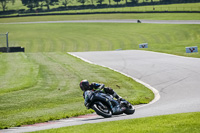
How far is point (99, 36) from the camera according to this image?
7081cm

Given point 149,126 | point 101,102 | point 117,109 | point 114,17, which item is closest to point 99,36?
point 114,17

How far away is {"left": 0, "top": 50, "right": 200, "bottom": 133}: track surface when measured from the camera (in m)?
14.1

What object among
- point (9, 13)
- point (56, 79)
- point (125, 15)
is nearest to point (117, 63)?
point (56, 79)

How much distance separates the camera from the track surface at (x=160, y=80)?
14.1 meters

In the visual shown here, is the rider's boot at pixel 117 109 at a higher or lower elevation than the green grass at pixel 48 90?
higher

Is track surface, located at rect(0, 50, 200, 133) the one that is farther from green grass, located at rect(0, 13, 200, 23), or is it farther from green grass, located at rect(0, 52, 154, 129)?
green grass, located at rect(0, 13, 200, 23)

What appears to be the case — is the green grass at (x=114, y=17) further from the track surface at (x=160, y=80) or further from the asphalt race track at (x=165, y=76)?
the track surface at (x=160, y=80)

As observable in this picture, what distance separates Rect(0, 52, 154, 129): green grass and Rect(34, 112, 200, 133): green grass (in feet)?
10.9

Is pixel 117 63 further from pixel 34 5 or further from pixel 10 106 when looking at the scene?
pixel 34 5

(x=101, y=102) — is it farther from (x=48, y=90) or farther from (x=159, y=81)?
(x=159, y=81)

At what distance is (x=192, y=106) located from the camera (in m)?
15.4

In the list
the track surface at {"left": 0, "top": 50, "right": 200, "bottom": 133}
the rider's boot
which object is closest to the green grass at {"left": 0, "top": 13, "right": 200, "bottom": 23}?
the track surface at {"left": 0, "top": 50, "right": 200, "bottom": 133}

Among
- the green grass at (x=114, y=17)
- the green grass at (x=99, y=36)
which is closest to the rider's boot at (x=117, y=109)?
the green grass at (x=99, y=36)

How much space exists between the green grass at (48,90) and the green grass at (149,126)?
3.33m
